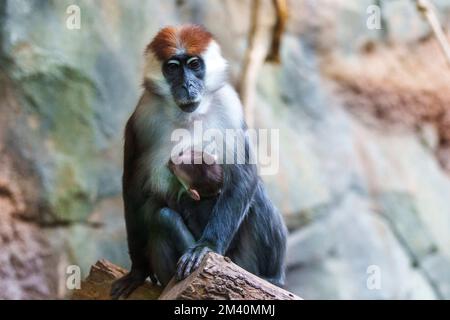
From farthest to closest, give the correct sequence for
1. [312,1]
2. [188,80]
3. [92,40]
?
[312,1], [92,40], [188,80]

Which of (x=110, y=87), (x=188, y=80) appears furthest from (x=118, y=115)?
(x=188, y=80)

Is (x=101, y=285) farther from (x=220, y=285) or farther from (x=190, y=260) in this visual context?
(x=220, y=285)

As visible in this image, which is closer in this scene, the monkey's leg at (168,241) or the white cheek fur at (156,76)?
the monkey's leg at (168,241)

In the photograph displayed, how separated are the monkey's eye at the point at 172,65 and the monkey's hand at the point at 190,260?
1.48m

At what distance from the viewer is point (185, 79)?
6016 mm

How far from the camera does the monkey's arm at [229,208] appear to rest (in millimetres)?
5762

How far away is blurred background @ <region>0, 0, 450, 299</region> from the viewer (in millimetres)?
9016

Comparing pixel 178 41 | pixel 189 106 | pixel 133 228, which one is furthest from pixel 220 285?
pixel 178 41

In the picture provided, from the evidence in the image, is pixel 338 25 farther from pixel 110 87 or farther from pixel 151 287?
pixel 151 287

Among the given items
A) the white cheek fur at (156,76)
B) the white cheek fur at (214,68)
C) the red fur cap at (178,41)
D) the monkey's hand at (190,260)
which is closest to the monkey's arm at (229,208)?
the monkey's hand at (190,260)

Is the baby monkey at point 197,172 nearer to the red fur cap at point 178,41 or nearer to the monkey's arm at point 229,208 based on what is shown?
the monkey's arm at point 229,208

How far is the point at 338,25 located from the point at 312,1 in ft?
1.89

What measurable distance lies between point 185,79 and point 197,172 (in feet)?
2.54

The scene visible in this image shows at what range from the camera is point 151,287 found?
20.5 ft
